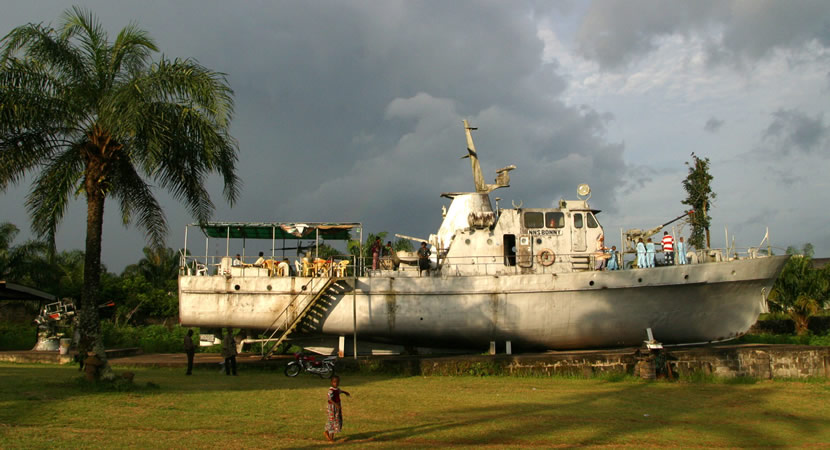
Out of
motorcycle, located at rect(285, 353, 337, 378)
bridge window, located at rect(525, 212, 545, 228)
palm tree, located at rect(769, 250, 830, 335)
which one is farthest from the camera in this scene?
palm tree, located at rect(769, 250, 830, 335)

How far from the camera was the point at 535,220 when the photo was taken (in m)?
21.0

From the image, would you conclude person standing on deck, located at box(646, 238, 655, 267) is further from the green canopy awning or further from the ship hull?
the green canopy awning

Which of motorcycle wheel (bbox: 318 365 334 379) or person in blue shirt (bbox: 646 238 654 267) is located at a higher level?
person in blue shirt (bbox: 646 238 654 267)

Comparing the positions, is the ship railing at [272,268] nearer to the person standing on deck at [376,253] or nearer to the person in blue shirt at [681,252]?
the person standing on deck at [376,253]

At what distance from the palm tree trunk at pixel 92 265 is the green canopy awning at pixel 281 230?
843 cm

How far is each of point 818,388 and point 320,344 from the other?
1497 centimetres

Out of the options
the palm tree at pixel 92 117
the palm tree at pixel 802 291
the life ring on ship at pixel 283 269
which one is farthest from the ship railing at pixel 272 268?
the palm tree at pixel 802 291

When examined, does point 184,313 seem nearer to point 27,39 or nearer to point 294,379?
point 294,379

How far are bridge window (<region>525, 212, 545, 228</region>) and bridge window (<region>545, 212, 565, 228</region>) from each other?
0.18 m

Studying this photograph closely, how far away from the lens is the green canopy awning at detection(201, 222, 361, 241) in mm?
20984

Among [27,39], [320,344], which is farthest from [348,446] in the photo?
[320,344]

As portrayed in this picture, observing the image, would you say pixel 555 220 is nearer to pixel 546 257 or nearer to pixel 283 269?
pixel 546 257

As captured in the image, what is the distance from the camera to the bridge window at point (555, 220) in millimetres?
21031

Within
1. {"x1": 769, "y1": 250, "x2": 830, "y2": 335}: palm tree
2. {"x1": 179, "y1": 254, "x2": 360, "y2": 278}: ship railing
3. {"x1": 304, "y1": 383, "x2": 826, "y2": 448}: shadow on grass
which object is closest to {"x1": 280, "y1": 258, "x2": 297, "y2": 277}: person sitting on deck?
{"x1": 179, "y1": 254, "x2": 360, "y2": 278}: ship railing
